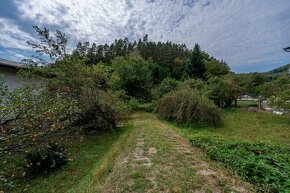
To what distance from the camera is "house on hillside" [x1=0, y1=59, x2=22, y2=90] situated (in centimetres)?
748

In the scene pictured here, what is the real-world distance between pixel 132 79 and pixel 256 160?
12.3 metres

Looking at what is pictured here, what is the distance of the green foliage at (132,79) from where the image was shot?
49.2ft

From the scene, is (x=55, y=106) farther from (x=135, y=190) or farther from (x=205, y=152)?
(x=205, y=152)

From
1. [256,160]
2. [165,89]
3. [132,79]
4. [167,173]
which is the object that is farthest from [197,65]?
[167,173]

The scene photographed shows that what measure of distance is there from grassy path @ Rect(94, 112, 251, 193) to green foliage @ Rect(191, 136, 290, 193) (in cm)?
24

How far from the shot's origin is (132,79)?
1499 centimetres

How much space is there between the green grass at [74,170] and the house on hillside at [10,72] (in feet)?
13.1

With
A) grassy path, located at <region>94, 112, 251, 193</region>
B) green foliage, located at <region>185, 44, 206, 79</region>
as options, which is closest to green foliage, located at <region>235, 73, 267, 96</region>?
green foliage, located at <region>185, 44, 206, 79</region>

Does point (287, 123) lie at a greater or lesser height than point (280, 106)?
lesser

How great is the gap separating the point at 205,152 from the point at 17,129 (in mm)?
3917

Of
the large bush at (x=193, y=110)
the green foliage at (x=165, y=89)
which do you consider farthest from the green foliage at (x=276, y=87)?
the green foliage at (x=165, y=89)

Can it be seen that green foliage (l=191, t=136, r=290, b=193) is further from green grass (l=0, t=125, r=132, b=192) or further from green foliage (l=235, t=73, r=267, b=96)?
green foliage (l=235, t=73, r=267, b=96)

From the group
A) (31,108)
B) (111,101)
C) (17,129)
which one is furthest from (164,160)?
(111,101)

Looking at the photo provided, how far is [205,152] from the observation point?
4.25 meters
